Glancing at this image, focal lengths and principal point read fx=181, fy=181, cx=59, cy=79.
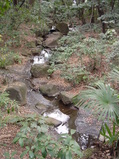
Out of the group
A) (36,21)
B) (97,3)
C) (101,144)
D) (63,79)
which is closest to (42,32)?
(36,21)

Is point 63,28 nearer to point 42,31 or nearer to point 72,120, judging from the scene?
point 42,31

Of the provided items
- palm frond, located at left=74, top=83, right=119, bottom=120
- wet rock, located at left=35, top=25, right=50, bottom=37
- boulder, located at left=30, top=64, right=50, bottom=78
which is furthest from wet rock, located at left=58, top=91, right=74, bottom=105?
wet rock, located at left=35, top=25, right=50, bottom=37

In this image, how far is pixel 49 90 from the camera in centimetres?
852

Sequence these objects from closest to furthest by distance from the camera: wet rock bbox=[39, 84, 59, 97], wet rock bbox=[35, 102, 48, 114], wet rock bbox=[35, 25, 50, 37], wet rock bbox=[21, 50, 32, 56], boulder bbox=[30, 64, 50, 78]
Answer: wet rock bbox=[35, 102, 48, 114]
wet rock bbox=[39, 84, 59, 97]
boulder bbox=[30, 64, 50, 78]
wet rock bbox=[21, 50, 32, 56]
wet rock bbox=[35, 25, 50, 37]

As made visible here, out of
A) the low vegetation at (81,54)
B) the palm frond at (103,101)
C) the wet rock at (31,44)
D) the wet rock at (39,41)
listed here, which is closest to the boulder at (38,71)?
the low vegetation at (81,54)

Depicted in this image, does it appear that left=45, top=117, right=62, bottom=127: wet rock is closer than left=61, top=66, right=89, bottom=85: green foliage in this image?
Yes

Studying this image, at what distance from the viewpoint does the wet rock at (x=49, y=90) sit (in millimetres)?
8459

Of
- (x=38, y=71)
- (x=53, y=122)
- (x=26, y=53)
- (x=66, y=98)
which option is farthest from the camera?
(x=26, y=53)

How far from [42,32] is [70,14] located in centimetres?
404

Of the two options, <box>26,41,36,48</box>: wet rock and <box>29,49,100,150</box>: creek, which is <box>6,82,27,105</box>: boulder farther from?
<box>26,41,36,48</box>: wet rock

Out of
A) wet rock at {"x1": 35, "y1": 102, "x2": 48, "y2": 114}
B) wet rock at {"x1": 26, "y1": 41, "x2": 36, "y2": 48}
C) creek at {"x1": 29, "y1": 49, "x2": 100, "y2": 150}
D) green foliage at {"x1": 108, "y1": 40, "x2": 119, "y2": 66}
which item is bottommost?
creek at {"x1": 29, "y1": 49, "x2": 100, "y2": 150}

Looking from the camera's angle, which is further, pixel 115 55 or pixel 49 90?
pixel 49 90

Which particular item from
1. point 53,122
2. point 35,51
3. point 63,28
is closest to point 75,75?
point 53,122

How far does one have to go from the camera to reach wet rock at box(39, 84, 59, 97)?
27.8ft
